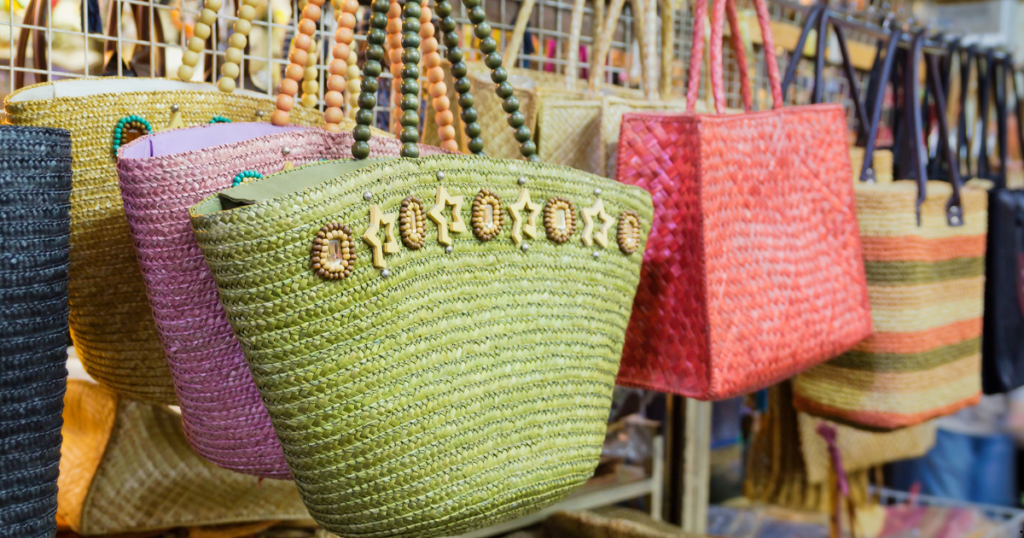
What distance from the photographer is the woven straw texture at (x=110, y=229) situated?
2.18 feet

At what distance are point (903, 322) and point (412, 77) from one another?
2.79 ft

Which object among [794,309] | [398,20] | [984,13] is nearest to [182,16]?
[398,20]

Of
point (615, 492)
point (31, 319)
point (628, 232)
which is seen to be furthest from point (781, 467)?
point (31, 319)

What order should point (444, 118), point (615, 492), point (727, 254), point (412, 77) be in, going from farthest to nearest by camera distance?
point (615, 492), point (727, 254), point (444, 118), point (412, 77)

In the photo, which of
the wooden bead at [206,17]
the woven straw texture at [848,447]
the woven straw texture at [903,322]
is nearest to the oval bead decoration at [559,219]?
the wooden bead at [206,17]

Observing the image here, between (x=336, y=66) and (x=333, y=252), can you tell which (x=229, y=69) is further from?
(x=333, y=252)

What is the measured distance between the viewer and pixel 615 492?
135cm

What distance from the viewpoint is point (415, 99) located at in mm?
630

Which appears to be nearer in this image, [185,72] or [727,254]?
[185,72]

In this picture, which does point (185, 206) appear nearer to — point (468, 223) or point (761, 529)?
point (468, 223)

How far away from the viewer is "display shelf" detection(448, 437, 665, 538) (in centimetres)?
122

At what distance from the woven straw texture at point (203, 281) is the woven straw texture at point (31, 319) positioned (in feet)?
0.18

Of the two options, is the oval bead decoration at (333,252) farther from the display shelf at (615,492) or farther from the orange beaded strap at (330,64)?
the display shelf at (615,492)

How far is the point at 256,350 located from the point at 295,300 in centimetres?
4
